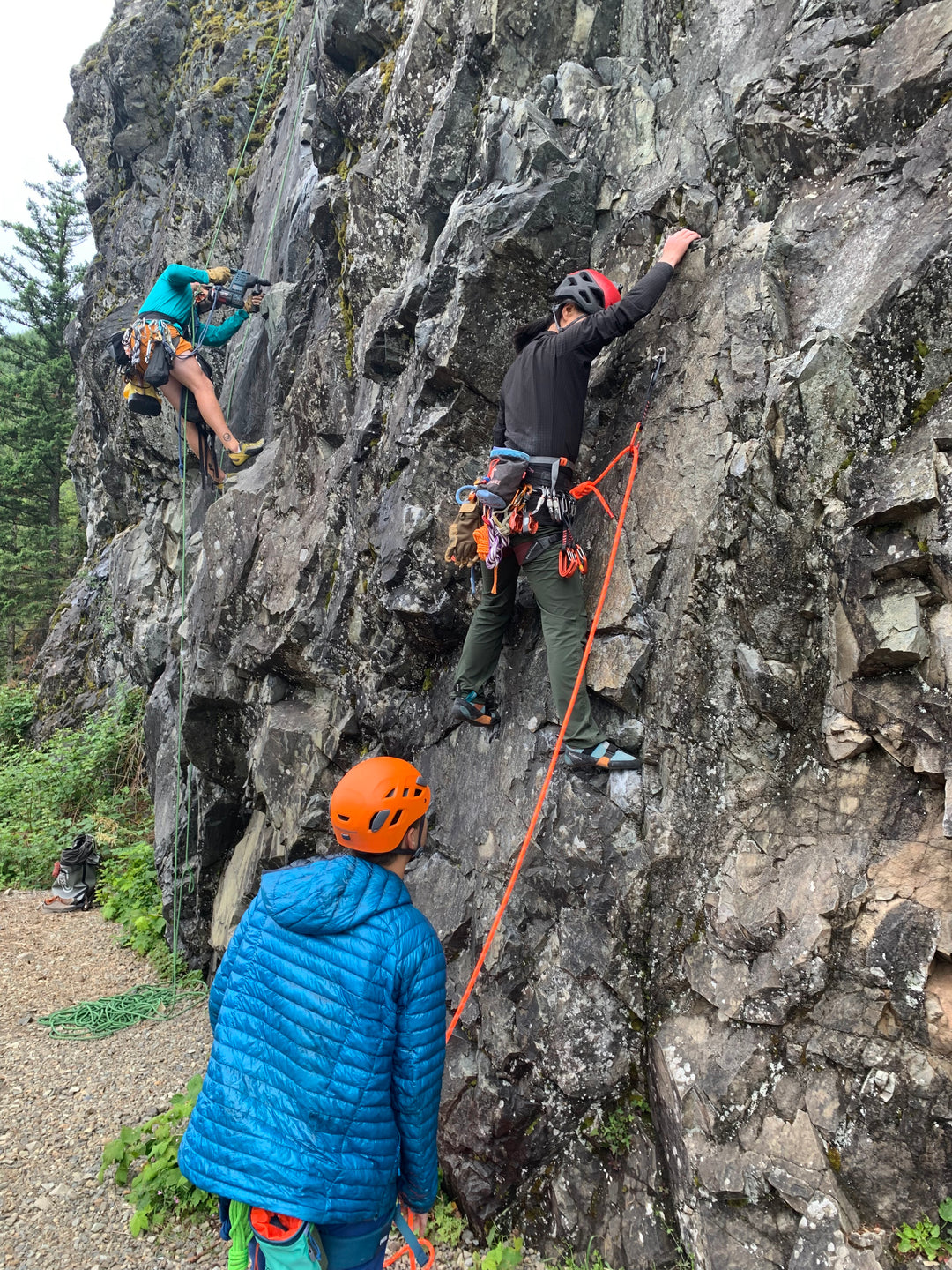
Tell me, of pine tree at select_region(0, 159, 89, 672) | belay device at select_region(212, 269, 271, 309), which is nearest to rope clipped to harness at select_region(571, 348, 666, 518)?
belay device at select_region(212, 269, 271, 309)

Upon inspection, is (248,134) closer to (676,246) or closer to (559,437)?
(676,246)

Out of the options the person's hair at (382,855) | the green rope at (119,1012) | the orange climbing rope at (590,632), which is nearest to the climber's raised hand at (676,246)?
the orange climbing rope at (590,632)

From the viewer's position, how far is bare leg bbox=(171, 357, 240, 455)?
9.66 meters

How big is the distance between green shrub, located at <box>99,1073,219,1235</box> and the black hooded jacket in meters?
4.67

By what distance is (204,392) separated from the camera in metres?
9.93

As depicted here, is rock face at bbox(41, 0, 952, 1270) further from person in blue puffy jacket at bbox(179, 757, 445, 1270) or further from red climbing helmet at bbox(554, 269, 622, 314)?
person in blue puffy jacket at bbox(179, 757, 445, 1270)

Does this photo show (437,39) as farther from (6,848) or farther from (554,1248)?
(6,848)

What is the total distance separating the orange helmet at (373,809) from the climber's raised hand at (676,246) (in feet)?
12.0

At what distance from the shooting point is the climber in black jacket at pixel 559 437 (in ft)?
15.0

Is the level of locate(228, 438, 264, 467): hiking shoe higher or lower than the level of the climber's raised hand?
lower

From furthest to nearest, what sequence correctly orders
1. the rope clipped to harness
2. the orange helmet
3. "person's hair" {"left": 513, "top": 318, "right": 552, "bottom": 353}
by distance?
"person's hair" {"left": 513, "top": 318, "right": 552, "bottom": 353} < the rope clipped to harness < the orange helmet

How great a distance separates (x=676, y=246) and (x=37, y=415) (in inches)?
1019

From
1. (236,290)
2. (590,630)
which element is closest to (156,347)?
(236,290)

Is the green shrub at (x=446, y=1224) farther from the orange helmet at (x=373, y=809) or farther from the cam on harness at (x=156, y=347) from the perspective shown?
the cam on harness at (x=156, y=347)
